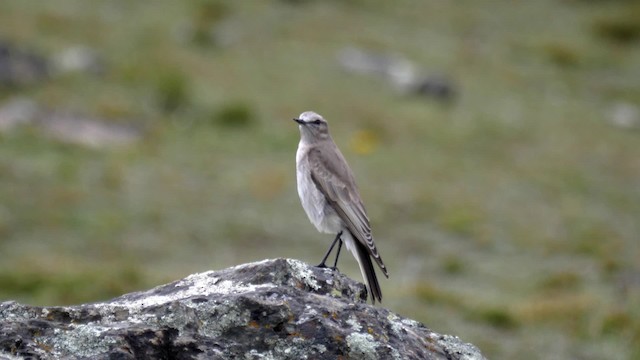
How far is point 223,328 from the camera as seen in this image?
563 centimetres

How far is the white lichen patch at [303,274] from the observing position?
21.1 feet

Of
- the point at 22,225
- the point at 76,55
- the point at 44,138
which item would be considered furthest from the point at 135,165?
the point at 76,55

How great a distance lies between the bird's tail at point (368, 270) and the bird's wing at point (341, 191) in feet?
0.29

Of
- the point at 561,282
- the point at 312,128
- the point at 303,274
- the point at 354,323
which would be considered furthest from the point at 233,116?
the point at 354,323

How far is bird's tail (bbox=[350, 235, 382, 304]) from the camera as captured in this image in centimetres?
749

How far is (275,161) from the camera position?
25312mm

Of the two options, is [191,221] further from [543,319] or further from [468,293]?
[543,319]

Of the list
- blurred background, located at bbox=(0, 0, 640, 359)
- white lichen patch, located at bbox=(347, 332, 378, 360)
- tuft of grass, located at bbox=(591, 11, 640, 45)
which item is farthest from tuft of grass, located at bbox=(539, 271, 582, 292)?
tuft of grass, located at bbox=(591, 11, 640, 45)

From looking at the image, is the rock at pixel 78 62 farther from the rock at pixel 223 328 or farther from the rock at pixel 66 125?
the rock at pixel 223 328

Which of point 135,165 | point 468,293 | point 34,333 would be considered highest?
point 135,165

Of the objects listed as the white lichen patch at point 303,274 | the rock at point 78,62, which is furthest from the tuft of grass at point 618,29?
the white lichen patch at point 303,274

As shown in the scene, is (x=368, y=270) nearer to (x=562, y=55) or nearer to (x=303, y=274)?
(x=303, y=274)

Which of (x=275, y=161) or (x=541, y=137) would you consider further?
(x=541, y=137)

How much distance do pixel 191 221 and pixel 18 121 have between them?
6.04m
